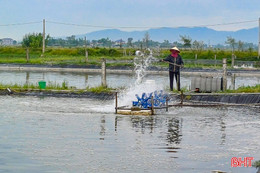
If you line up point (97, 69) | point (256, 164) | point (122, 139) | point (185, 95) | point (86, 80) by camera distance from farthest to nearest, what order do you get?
point (97, 69), point (86, 80), point (185, 95), point (122, 139), point (256, 164)

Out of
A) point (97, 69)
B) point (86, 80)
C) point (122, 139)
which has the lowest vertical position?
point (122, 139)

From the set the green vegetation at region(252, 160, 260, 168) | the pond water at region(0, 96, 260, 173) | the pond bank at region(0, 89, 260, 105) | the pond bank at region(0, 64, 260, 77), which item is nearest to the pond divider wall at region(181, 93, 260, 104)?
the pond bank at region(0, 89, 260, 105)

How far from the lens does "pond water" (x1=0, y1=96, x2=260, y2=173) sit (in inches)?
445

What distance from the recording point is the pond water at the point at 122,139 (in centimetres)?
1130

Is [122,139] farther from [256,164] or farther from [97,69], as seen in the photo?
[97,69]

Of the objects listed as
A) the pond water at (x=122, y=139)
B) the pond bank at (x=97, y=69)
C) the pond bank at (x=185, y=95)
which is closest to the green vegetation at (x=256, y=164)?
the pond water at (x=122, y=139)

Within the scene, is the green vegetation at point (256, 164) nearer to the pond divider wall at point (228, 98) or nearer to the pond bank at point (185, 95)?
the pond bank at point (185, 95)

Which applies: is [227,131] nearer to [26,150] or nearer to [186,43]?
[26,150]

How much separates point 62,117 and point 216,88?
25.3 feet

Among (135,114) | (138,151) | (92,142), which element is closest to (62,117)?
(135,114)

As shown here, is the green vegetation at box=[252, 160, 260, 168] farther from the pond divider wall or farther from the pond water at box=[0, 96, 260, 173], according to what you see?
the pond divider wall

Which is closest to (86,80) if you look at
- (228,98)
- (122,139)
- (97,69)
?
(97,69)

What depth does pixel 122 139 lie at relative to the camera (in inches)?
557

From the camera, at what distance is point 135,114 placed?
18875mm
